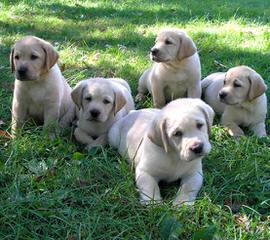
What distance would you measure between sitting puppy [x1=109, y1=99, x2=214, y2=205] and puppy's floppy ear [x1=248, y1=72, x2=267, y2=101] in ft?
4.73

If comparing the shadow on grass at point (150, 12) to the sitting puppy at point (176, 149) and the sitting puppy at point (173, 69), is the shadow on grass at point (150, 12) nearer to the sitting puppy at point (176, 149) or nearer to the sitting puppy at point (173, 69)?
the sitting puppy at point (173, 69)

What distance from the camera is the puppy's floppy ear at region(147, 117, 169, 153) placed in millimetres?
4188

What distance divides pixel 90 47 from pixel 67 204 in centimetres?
464

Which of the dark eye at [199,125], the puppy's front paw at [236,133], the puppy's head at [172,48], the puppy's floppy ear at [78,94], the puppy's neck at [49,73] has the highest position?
the dark eye at [199,125]

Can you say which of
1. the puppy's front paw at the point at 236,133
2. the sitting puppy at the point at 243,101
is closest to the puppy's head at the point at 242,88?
the sitting puppy at the point at 243,101

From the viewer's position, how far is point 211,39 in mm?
8555

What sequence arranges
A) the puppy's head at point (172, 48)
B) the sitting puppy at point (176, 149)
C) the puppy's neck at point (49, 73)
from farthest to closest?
the puppy's head at point (172, 48)
the puppy's neck at point (49, 73)
the sitting puppy at point (176, 149)

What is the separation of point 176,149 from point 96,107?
4.22ft

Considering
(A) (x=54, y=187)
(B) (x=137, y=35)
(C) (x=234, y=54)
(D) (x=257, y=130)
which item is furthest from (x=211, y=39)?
(A) (x=54, y=187)

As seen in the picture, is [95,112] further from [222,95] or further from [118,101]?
[222,95]

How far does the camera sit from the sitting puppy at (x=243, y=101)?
5652 millimetres

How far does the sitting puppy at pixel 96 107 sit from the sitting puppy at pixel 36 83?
0.28m

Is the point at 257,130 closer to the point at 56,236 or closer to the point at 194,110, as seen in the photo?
the point at 194,110

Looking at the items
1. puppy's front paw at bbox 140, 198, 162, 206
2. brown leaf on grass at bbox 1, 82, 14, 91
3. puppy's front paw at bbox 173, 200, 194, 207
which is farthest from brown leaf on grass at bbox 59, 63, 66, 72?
puppy's front paw at bbox 173, 200, 194, 207
